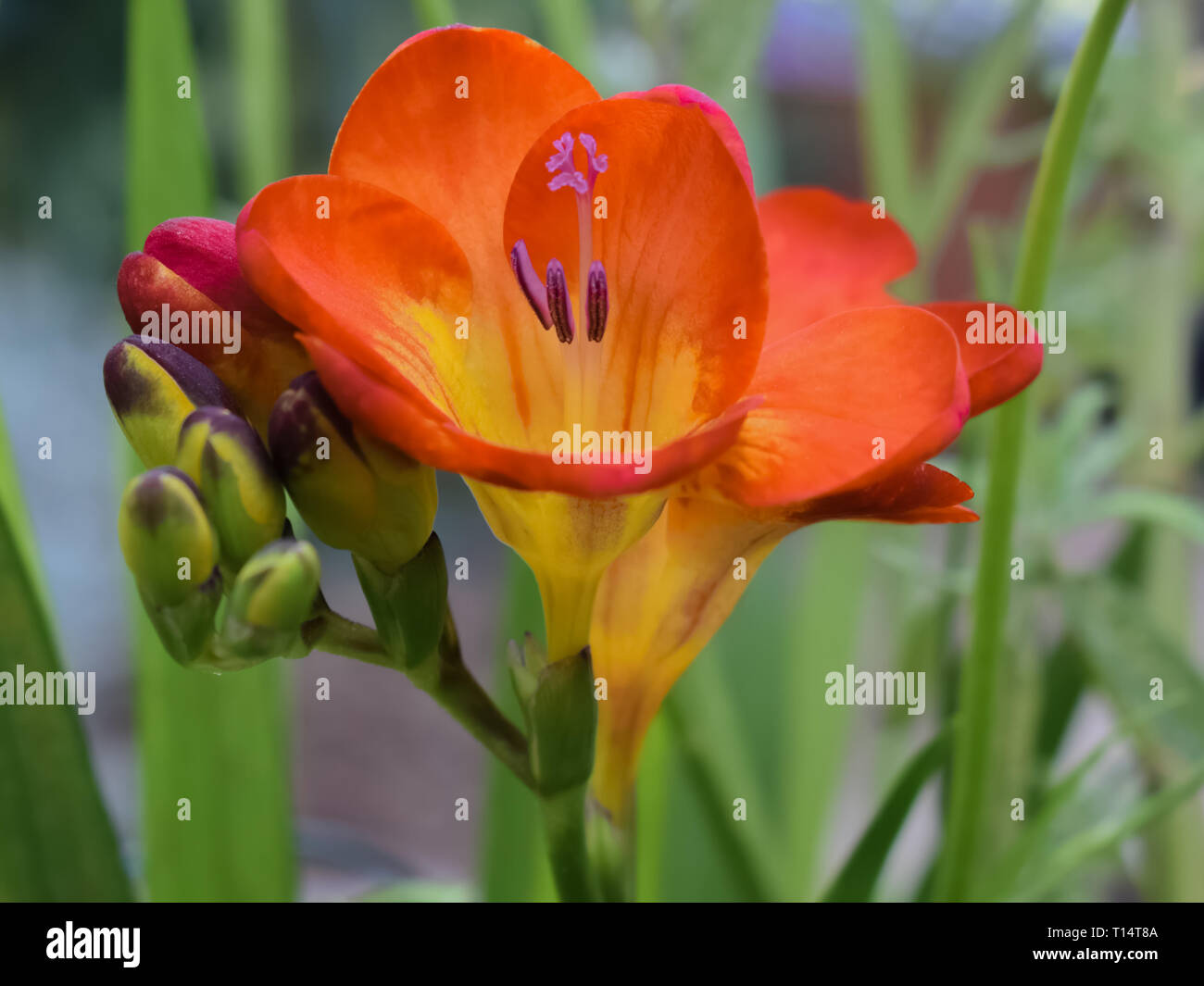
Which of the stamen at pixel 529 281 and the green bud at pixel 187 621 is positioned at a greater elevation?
the stamen at pixel 529 281

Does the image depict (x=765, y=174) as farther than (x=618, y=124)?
Yes

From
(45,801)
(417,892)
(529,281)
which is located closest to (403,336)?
(529,281)

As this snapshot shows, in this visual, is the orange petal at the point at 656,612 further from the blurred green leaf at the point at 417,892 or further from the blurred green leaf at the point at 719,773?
the blurred green leaf at the point at 417,892

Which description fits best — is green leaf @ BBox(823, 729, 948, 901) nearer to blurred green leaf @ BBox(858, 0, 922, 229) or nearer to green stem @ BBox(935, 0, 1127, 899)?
green stem @ BBox(935, 0, 1127, 899)

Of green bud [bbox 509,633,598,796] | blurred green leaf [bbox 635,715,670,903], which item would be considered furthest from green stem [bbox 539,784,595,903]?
blurred green leaf [bbox 635,715,670,903]

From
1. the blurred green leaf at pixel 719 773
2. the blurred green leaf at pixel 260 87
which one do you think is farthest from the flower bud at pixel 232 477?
the blurred green leaf at pixel 260 87
